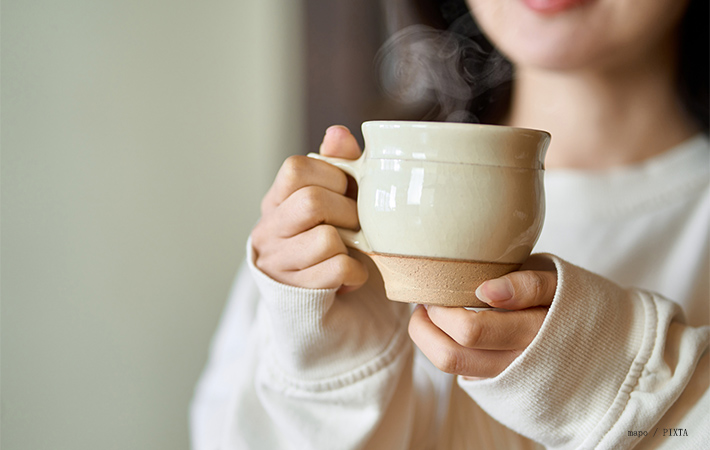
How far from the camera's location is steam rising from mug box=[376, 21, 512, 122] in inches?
36.8

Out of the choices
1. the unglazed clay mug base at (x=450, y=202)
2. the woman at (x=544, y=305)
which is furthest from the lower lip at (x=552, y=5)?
the unglazed clay mug base at (x=450, y=202)

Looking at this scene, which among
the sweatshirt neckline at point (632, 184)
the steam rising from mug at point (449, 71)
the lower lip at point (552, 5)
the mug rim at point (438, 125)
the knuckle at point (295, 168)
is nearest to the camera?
the mug rim at point (438, 125)

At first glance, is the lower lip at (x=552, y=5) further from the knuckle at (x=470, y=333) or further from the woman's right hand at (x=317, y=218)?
the knuckle at (x=470, y=333)

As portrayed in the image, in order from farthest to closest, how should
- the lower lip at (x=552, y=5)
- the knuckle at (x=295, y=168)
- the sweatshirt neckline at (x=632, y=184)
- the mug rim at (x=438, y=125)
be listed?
the sweatshirt neckline at (x=632, y=184)
the lower lip at (x=552, y=5)
the knuckle at (x=295, y=168)
the mug rim at (x=438, y=125)

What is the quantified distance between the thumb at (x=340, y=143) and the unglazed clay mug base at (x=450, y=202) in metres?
0.07

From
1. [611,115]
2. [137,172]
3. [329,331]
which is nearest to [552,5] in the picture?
[611,115]

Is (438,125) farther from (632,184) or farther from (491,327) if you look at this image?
(632,184)

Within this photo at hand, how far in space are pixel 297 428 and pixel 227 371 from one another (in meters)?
0.28

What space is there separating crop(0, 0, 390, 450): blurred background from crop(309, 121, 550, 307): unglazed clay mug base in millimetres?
732

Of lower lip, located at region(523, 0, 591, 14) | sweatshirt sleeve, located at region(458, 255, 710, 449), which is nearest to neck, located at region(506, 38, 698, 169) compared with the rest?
lower lip, located at region(523, 0, 591, 14)

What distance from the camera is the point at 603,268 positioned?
78 centimetres

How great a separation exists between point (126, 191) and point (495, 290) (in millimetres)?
994

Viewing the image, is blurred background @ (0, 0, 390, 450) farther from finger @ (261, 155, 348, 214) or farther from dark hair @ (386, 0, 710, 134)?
finger @ (261, 155, 348, 214)

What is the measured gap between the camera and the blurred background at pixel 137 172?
97 cm
